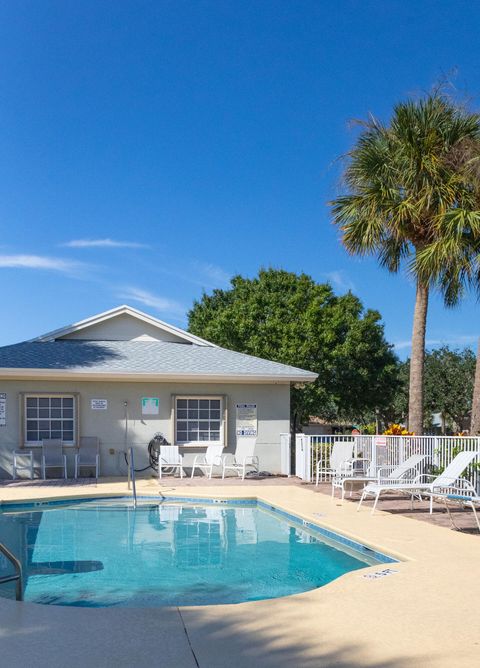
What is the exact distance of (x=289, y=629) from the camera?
4957mm

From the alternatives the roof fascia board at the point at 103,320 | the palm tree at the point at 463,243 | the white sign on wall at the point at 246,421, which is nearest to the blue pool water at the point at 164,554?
the white sign on wall at the point at 246,421

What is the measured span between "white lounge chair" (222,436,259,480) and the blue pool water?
377 cm

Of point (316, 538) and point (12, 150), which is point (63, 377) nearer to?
point (12, 150)

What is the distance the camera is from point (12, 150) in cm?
1945

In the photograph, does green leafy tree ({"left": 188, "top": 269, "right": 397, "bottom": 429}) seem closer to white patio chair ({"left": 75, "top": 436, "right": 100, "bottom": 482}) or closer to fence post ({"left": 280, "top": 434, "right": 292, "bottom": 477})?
fence post ({"left": 280, "top": 434, "right": 292, "bottom": 477})

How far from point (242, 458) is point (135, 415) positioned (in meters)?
3.05

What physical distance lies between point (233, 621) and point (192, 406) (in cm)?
1318

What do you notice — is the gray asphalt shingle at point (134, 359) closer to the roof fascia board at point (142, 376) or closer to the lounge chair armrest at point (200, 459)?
the roof fascia board at point (142, 376)

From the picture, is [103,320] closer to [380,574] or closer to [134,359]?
[134,359]

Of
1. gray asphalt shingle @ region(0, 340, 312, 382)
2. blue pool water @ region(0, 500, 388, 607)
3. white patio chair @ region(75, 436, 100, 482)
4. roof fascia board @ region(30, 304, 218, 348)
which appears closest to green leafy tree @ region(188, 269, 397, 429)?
roof fascia board @ region(30, 304, 218, 348)

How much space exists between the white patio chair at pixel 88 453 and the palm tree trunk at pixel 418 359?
26.1 ft

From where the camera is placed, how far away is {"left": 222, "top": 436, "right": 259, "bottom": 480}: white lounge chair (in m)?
17.2

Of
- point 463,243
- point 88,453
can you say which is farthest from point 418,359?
point 88,453

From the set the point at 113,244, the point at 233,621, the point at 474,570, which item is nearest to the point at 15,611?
the point at 233,621
